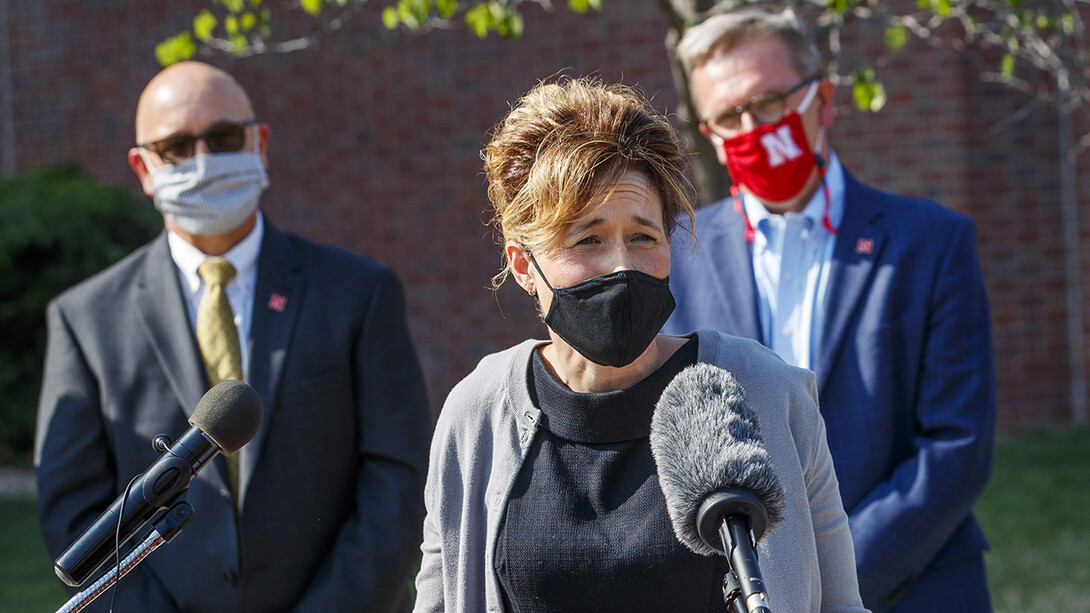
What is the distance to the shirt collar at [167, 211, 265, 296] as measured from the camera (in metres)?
3.99

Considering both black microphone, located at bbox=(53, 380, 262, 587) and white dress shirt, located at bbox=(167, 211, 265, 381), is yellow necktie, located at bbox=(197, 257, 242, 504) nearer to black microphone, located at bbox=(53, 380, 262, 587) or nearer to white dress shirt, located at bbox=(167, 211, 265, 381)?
white dress shirt, located at bbox=(167, 211, 265, 381)

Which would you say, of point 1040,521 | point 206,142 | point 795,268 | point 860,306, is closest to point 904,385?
point 860,306

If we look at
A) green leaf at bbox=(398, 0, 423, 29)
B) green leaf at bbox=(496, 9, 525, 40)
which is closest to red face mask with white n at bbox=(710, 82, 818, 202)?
green leaf at bbox=(496, 9, 525, 40)

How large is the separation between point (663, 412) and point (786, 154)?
177 centimetres

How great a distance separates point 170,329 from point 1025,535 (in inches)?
224

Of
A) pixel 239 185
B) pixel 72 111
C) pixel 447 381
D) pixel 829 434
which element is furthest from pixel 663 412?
pixel 72 111

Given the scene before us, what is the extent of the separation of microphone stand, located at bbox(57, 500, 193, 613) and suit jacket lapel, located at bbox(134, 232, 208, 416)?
1561 mm

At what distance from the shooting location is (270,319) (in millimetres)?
3881

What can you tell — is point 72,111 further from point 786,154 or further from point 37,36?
point 786,154

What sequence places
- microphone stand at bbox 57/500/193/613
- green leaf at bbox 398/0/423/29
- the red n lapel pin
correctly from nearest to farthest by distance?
1. microphone stand at bbox 57/500/193/613
2. the red n lapel pin
3. green leaf at bbox 398/0/423/29

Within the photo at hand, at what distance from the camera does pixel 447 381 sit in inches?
430

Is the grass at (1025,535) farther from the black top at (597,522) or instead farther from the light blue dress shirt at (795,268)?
the black top at (597,522)

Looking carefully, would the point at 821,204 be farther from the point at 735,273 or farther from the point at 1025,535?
the point at 1025,535

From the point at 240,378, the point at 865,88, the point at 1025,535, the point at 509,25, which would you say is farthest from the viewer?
the point at 1025,535
